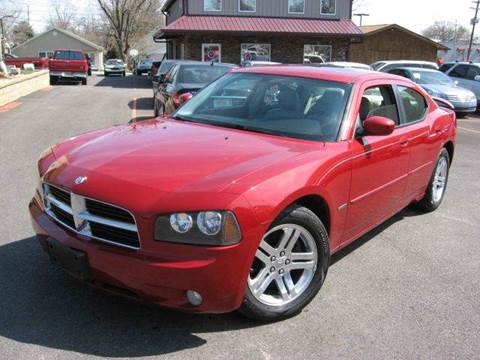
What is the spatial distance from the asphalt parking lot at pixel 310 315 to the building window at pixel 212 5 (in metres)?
24.7

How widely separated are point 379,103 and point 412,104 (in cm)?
77

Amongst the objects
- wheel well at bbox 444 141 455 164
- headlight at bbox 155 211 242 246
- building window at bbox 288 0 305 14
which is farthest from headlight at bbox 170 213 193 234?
building window at bbox 288 0 305 14

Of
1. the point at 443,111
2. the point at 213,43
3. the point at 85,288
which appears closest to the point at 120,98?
the point at 213,43

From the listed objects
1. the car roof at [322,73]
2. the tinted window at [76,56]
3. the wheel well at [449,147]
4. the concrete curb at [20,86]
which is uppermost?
the car roof at [322,73]

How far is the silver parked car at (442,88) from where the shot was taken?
1655 centimetres

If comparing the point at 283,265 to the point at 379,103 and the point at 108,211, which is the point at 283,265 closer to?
the point at 108,211

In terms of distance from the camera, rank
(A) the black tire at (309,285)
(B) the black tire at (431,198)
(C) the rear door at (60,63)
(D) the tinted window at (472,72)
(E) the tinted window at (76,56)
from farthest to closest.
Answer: (E) the tinted window at (76,56), (C) the rear door at (60,63), (D) the tinted window at (472,72), (B) the black tire at (431,198), (A) the black tire at (309,285)

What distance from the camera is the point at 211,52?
28.3 m

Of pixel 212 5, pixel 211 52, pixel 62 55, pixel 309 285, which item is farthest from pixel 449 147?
pixel 62 55

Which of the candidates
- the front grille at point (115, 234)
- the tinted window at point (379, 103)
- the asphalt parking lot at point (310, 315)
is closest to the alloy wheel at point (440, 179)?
the asphalt parking lot at point (310, 315)

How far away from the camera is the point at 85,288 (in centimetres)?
377

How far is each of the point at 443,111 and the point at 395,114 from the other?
150cm

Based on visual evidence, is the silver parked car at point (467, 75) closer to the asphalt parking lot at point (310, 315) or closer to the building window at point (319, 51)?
the building window at point (319, 51)

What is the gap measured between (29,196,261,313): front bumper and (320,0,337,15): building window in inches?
1136
